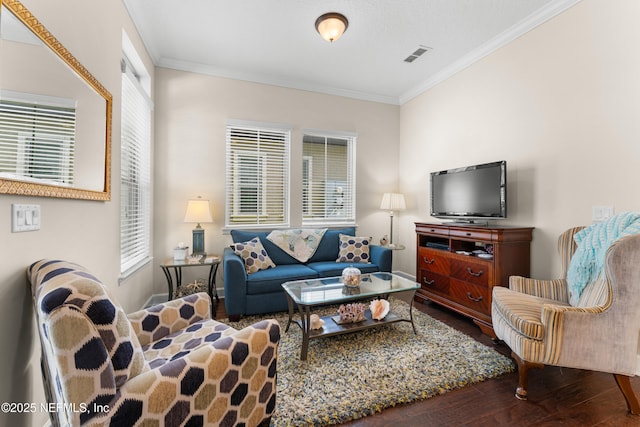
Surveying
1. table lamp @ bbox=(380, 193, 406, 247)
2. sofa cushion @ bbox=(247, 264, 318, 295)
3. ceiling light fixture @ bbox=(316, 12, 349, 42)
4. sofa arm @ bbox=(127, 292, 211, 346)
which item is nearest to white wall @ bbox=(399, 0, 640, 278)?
table lamp @ bbox=(380, 193, 406, 247)

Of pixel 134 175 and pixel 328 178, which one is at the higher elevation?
pixel 328 178

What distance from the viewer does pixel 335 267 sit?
3266mm

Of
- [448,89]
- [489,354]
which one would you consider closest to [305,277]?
[489,354]

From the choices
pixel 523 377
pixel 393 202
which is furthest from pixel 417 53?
pixel 523 377

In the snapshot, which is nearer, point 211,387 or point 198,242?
point 211,387

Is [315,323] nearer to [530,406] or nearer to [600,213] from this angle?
[530,406]

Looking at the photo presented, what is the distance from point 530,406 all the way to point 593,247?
110cm

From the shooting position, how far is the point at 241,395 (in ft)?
3.84

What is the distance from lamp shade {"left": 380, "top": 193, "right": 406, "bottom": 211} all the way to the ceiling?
165 cm

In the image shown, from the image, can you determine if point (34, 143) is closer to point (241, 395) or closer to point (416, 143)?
point (241, 395)

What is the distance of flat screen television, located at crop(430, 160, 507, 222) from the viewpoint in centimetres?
271

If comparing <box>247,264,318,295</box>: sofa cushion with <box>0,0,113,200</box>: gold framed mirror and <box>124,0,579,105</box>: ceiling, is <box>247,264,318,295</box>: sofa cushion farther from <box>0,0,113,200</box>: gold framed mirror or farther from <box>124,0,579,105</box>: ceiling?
<box>124,0,579,105</box>: ceiling

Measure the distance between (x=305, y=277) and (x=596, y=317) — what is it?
2.31 m

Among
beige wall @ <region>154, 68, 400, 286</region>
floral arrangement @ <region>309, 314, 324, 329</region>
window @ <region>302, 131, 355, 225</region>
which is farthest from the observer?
window @ <region>302, 131, 355, 225</region>
